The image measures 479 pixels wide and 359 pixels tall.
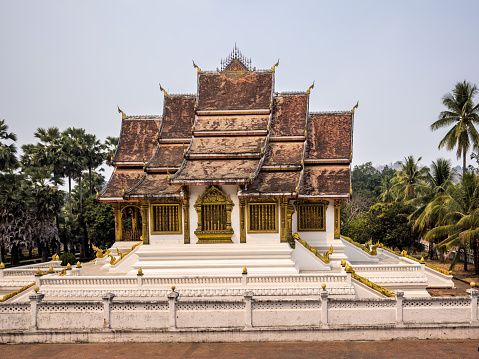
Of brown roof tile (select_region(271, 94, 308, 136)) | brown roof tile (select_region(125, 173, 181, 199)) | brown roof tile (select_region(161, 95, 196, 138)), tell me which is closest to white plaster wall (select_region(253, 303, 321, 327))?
brown roof tile (select_region(125, 173, 181, 199))

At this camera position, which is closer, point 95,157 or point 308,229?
point 308,229

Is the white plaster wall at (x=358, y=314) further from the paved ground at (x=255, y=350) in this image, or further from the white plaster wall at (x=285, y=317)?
the paved ground at (x=255, y=350)

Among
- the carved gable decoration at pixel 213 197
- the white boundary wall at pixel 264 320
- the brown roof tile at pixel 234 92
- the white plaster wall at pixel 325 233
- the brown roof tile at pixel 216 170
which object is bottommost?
the white boundary wall at pixel 264 320

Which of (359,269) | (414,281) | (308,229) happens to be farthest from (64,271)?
(414,281)

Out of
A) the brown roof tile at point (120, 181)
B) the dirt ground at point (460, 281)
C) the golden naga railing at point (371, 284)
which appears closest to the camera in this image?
the golden naga railing at point (371, 284)

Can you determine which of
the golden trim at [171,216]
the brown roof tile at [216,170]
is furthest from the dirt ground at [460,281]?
the golden trim at [171,216]

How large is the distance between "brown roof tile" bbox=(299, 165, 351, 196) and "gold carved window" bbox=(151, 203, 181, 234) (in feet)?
20.5

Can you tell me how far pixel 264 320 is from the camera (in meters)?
14.2

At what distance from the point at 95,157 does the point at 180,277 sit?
33.6 metres

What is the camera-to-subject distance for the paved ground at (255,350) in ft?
42.7

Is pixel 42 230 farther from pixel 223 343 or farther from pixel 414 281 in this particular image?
pixel 414 281

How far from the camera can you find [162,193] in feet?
64.8

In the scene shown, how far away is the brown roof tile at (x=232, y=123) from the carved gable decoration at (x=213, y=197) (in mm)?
3899

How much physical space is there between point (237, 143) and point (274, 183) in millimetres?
3142
